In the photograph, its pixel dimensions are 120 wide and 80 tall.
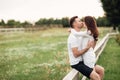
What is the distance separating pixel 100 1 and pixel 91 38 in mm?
55238

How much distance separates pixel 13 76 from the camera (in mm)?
12531

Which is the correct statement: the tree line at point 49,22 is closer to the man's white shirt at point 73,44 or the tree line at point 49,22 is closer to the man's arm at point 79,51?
the man's white shirt at point 73,44

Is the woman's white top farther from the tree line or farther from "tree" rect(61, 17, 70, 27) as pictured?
"tree" rect(61, 17, 70, 27)

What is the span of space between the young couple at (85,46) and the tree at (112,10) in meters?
52.5

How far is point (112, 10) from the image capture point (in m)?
61.1

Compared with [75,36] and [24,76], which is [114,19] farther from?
[75,36]

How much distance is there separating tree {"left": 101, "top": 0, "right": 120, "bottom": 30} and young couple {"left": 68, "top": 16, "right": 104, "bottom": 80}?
52.5 meters

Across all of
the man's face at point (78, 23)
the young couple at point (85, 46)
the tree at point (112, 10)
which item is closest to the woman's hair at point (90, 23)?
the young couple at point (85, 46)

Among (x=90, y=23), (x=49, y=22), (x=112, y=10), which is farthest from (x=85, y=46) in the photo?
(x=49, y=22)

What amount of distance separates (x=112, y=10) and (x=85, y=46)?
54382 mm

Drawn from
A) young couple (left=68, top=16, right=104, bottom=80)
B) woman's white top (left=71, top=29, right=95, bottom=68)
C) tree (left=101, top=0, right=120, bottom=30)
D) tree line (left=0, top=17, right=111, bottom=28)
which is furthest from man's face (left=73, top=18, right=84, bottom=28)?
tree line (left=0, top=17, right=111, bottom=28)

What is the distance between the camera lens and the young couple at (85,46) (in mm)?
7535

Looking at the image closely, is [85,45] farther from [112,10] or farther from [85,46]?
[112,10]

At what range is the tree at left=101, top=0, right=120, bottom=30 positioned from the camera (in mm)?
59844
